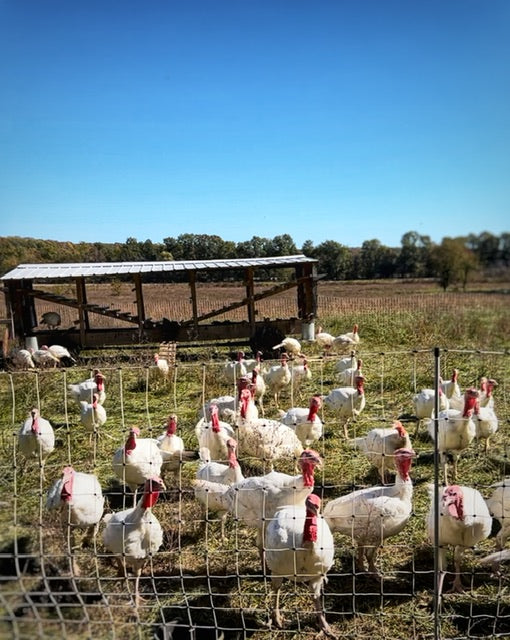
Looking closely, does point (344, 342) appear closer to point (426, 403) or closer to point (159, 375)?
point (159, 375)

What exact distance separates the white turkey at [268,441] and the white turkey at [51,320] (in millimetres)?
9387

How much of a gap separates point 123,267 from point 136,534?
9854mm

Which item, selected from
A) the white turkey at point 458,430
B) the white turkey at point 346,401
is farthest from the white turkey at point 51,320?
the white turkey at point 458,430

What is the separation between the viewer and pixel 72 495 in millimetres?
3863

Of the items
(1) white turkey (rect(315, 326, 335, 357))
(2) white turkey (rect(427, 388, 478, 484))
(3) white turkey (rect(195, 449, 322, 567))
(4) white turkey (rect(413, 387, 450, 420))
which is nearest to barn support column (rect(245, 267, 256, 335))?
(1) white turkey (rect(315, 326, 335, 357))

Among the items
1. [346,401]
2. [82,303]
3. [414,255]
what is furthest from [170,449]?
[82,303]

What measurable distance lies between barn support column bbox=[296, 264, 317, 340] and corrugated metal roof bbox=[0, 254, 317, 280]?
0.38 meters

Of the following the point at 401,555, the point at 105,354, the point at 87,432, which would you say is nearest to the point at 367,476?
the point at 401,555

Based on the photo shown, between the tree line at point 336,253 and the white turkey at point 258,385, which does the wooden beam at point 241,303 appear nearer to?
the tree line at point 336,253

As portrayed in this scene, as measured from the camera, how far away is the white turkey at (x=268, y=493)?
370 cm

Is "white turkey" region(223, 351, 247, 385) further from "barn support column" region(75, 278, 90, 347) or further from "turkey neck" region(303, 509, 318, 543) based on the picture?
"turkey neck" region(303, 509, 318, 543)

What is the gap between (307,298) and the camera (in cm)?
1276

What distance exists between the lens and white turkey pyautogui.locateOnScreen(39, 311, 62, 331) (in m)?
13.3

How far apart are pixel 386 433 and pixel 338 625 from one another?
2.04 meters
